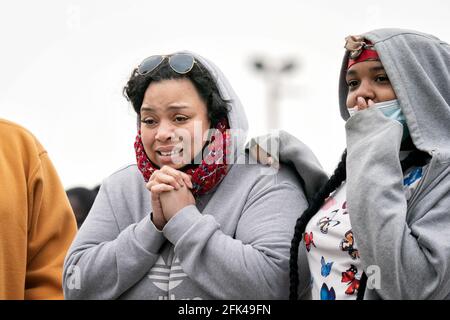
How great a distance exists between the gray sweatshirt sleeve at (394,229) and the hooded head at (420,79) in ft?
0.50

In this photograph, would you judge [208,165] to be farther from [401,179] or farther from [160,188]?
[401,179]

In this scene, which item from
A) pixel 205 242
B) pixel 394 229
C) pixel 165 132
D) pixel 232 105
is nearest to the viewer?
pixel 394 229

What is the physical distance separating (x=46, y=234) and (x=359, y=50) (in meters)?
1.67

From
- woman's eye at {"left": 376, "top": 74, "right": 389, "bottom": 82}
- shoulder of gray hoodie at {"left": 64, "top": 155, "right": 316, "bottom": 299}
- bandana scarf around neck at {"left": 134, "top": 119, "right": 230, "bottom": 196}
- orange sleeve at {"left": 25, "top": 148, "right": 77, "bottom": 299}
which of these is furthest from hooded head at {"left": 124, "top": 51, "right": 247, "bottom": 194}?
woman's eye at {"left": 376, "top": 74, "right": 389, "bottom": 82}

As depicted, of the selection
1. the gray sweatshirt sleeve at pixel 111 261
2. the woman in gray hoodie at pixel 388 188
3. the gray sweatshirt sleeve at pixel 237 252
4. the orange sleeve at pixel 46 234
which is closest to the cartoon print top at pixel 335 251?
the woman in gray hoodie at pixel 388 188

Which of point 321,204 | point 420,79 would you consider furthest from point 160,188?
point 420,79

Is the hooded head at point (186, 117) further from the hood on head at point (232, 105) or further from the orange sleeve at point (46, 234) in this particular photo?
the orange sleeve at point (46, 234)

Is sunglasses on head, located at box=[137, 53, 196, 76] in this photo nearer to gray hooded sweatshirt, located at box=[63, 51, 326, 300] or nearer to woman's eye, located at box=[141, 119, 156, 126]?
gray hooded sweatshirt, located at box=[63, 51, 326, 300]

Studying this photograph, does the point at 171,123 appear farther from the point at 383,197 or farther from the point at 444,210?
the point at 444,210

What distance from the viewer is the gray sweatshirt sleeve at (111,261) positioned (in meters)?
2.78

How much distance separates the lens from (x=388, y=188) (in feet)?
7.88

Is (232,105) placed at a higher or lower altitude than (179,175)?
higher

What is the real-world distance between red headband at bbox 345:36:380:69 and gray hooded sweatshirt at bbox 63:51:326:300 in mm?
494
